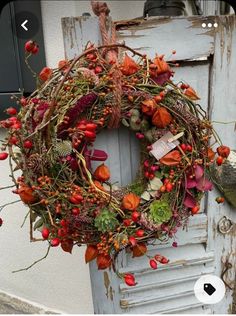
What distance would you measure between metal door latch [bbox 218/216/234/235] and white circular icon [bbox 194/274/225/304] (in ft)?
0.67

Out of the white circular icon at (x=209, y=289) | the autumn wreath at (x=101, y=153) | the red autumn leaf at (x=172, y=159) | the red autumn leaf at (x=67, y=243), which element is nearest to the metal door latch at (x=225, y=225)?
the white circular icon at (x=209, y=289)

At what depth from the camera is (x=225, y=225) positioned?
1297mm

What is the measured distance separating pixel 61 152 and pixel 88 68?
260mm

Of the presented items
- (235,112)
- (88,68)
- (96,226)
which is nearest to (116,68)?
(88,68)

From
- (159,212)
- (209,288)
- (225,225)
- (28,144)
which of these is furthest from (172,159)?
(209,288)

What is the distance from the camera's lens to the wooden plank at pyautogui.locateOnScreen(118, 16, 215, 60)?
1.06 meters

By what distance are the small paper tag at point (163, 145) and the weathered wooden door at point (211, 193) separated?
17cm

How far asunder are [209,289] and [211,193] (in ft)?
1.42

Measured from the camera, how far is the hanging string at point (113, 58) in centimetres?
87

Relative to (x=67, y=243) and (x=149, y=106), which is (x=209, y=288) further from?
(x=149, y=106)

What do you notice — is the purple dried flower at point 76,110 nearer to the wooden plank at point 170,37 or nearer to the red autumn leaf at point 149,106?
the red autumn leaf at point 149,106

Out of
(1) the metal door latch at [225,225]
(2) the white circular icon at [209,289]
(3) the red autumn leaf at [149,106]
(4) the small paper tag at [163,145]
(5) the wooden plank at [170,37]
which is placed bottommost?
(2) the white circular icon at [209,289]

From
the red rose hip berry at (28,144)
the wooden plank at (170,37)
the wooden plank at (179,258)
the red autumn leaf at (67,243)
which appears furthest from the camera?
the wooden plank at (179,258)

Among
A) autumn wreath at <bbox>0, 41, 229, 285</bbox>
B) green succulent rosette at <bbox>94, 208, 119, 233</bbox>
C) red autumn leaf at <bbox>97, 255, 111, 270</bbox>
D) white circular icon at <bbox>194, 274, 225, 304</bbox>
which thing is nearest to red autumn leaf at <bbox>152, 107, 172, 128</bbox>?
autumn wreath at <bbox>0, 41, 229, 285</bbox>
